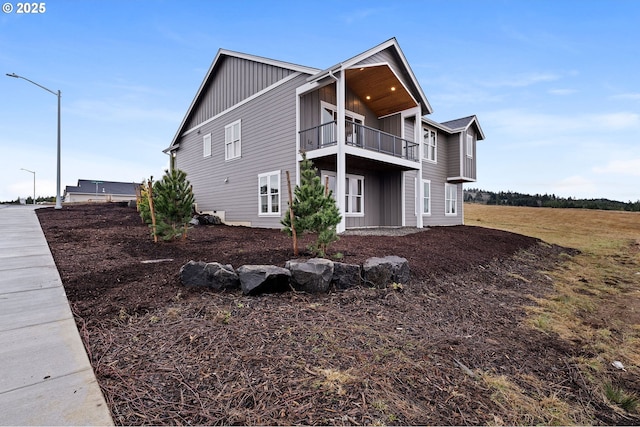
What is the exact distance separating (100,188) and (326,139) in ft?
174

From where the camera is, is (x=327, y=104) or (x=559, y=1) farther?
(x=327, y=104)

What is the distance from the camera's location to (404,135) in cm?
1488

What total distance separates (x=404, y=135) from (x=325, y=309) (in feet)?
42.4

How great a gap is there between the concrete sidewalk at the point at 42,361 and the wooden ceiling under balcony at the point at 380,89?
1042 cm

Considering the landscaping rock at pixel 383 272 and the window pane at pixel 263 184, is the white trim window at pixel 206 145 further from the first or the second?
the landscaping rock at pixel 383 272

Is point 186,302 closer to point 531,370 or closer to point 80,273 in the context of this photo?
point 80,273

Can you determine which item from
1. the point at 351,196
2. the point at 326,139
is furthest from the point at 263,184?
the point at 351,196

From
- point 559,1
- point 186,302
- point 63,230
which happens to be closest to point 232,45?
point 63,230

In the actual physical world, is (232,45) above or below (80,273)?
above

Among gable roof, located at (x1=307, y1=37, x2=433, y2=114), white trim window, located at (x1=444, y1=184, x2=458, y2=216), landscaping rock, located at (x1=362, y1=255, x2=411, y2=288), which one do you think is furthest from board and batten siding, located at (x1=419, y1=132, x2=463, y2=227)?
landscaping rock, located at (x1=362, y1=255, x2=411, y2=288)

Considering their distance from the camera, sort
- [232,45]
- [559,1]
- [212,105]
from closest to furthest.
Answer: [559,1] < [232,45] < [212,105]

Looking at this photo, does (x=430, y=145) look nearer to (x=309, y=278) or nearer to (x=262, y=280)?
(x=309, y=278)

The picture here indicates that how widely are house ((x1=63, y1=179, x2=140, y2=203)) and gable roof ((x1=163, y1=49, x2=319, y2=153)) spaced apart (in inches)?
1359

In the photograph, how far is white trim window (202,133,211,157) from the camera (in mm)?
16281
